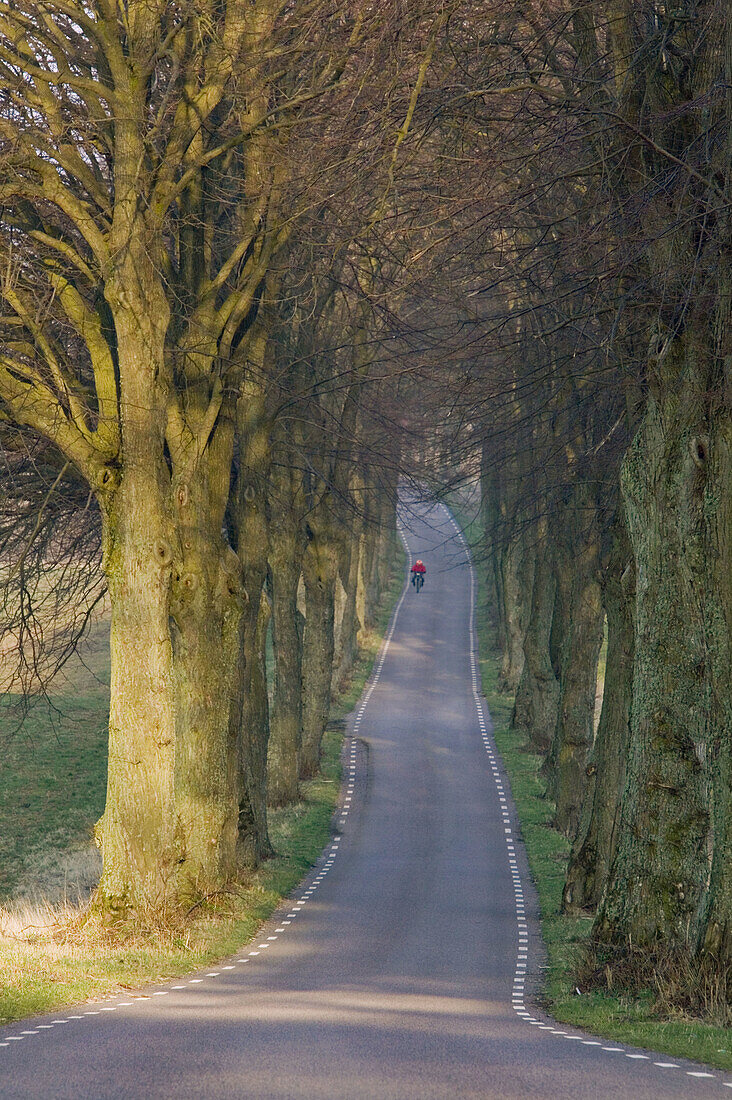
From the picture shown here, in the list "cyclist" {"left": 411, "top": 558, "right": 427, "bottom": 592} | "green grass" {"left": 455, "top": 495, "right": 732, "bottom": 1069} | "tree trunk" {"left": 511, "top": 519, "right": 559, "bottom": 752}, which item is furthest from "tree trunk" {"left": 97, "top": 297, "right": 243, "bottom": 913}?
"cyclist" {"left": 411, "top": 558, "right": 427, "bottom": 592}

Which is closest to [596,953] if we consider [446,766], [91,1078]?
[91,1078]

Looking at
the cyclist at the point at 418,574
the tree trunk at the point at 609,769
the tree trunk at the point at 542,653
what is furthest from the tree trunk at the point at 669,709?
the cyclist at the point at 418,574

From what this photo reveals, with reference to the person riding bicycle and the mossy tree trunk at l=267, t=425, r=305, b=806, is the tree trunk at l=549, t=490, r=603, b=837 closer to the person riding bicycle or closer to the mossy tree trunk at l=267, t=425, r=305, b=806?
the mossy tree trunk at l=267, t=425, r=305, b=806

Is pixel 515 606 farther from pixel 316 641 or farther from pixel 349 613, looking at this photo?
pixel 316 641

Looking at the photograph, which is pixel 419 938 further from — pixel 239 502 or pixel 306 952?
pixel 239 502

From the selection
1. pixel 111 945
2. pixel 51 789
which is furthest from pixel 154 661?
pixel 51 789

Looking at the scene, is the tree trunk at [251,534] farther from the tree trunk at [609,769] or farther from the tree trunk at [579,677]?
the tree trunk at [579,677]

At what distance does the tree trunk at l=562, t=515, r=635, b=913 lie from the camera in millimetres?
16594

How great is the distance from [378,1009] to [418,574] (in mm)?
57420

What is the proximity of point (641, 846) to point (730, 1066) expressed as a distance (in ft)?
13.2

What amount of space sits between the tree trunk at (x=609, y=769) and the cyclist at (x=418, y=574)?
159 feet

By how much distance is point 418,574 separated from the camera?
67312 millimetres

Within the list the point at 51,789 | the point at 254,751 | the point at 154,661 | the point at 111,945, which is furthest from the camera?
the point at 51,789

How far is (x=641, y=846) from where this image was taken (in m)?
11.8
